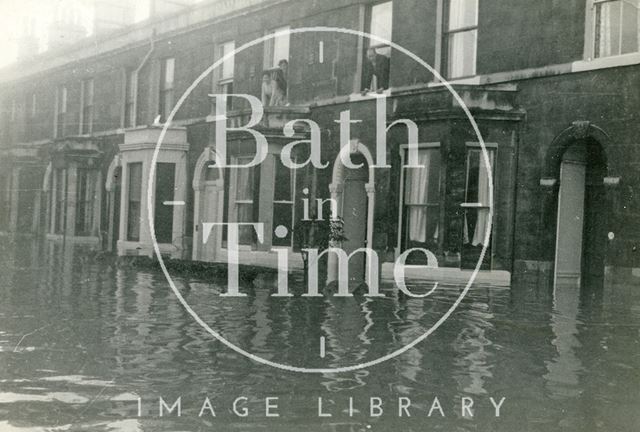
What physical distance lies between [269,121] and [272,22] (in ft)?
10.0

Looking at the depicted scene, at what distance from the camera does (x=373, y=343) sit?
809 cm

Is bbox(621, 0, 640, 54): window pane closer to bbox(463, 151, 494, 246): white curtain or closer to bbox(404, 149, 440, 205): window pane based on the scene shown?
bbox(463, 151, 494, 246): white curtain

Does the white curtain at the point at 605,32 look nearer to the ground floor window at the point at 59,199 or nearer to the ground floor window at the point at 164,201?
the ground floor window at the point at 164,201

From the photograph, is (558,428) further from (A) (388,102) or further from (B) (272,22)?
(B) (272,22)

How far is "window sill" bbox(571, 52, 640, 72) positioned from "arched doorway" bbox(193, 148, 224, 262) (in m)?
11.1

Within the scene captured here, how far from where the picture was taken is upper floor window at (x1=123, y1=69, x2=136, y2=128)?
25688mm

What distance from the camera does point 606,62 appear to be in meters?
12.9

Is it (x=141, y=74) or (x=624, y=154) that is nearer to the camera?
(x=624, y=154)

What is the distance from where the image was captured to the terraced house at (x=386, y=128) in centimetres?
1339

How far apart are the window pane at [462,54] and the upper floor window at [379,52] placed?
5.90ft

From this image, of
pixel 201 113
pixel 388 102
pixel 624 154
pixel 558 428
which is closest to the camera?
pixel 558 428

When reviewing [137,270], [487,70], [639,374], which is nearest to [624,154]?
[487,70]

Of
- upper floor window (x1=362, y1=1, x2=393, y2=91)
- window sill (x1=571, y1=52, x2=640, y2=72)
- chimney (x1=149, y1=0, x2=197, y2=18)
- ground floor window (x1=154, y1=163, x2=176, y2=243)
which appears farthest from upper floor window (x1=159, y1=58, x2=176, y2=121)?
window sill (x1=571, y1=52, x2=640, y2=72)

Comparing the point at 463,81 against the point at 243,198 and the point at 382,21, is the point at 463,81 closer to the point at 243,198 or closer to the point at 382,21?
the point at 382,21
